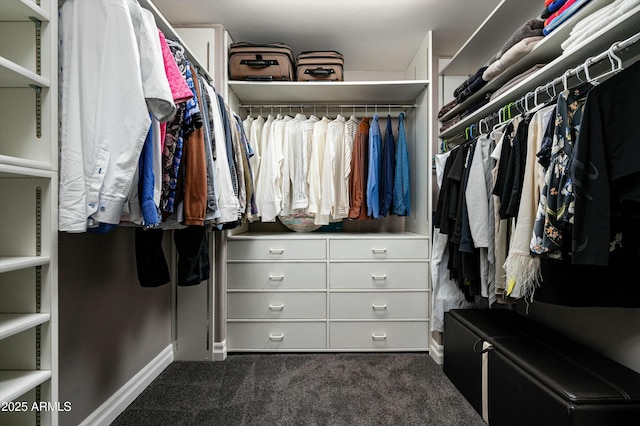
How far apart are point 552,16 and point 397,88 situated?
1.06 m

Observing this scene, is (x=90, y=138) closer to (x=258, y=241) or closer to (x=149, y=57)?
(x=149, y=57)

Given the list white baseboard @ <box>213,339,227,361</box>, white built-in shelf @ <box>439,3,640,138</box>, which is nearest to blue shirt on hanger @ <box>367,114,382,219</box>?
white built-in shelf @ <box>439,3,640,138</box>

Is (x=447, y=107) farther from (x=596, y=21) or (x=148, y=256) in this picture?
(x=148, y=256)

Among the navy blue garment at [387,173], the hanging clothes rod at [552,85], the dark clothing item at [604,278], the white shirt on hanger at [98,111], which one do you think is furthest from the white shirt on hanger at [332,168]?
the white shirt on hanger at [98,111]

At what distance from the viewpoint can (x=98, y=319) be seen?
1448 mm

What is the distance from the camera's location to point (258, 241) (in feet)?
7.27

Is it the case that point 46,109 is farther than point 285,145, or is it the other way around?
point 285,145

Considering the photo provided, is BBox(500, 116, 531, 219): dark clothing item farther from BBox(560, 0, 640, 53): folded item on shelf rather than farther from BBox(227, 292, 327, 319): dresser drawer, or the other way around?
BBox(227, 292, 327, 319): dresser drawer

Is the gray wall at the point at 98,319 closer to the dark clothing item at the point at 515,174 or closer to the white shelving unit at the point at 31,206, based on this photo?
the white shelving unit at the point at 31,206

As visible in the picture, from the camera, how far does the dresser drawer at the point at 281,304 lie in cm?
222

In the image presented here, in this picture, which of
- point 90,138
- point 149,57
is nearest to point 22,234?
point 90,138

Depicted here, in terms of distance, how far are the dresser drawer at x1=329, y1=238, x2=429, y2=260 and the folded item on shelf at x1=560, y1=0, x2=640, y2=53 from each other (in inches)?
53.6

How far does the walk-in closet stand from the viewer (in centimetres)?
87

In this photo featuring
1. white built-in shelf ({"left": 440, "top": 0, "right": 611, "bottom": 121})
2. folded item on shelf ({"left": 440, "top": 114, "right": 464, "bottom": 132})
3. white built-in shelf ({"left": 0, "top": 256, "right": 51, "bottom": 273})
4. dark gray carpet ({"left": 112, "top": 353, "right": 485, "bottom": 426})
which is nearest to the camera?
white built-in shelf ({"left": 0, "top": 256, "right": 51, "bottom": 273})
